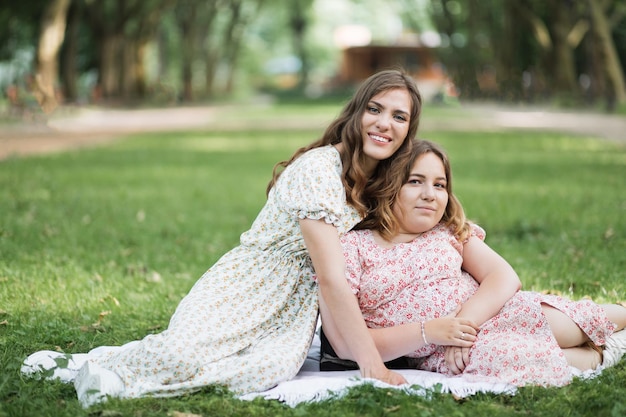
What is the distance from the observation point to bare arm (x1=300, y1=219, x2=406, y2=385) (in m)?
3.83

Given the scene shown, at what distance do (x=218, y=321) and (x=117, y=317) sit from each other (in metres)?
1.52

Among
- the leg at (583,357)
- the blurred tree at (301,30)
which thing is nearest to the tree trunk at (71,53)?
the blurred tree at (301,30)

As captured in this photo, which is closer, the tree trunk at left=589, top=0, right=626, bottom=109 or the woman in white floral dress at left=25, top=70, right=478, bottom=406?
the woman in white floral dress at left=25, top=70, right=478, bottom=406

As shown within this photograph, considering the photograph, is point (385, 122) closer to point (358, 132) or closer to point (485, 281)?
point (358, 132)

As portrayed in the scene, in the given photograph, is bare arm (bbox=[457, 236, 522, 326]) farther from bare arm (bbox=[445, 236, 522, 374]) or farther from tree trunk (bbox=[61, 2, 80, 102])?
tree trunk (bbox=[61, 2, 80, 102])

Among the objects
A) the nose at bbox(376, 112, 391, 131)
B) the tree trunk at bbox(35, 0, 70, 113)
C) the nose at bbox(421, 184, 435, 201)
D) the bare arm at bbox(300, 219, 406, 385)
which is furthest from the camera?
the tree trunk at bbox(35, 0, 70, 113)

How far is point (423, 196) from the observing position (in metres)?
4.18

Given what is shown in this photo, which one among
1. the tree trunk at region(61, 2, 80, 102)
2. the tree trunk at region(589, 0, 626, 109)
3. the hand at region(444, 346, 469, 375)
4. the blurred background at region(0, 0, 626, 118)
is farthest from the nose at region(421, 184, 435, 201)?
the tree trunk at region(61, 2, 80, 102)

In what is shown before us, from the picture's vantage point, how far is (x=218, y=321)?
397 cm

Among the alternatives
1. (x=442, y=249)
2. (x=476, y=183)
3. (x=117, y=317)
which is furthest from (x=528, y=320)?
(x=476, y=183)

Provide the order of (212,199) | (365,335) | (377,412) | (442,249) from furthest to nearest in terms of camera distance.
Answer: (212,199) < (442,249) < (365,335) < (377,412)

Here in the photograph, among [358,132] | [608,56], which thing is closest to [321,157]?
[358,132]

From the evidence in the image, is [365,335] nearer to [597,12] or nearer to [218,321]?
[218,321]

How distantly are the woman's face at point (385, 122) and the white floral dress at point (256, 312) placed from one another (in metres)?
0.19
